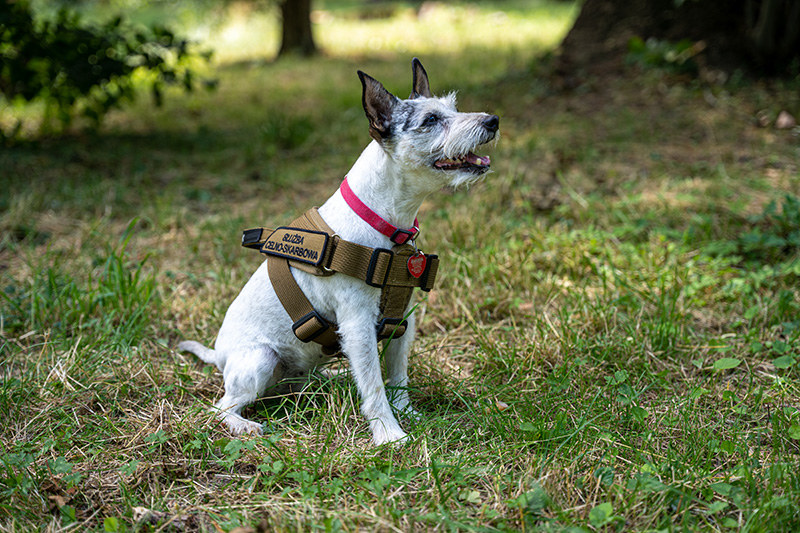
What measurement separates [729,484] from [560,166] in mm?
4108

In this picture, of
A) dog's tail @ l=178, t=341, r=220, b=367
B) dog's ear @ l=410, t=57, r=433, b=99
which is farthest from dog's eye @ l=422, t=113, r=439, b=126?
dog's tail @ l=178, t=341, r=220, b=367

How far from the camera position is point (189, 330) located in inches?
149

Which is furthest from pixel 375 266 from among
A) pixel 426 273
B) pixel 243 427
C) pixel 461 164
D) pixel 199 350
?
pixel 199 350

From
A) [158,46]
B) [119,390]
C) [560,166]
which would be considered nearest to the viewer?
[119,390]

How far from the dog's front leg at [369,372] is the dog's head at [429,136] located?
720 millimetres

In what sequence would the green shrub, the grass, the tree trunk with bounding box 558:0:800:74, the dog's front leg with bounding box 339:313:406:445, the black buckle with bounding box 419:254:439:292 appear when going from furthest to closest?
the tree trunk with bounding box 558:0:800:74 → the green shrub → the black buckle with bounding box 419:254:439:292 → the dog's front leg with bounding box 339:313:406:445 → the grass

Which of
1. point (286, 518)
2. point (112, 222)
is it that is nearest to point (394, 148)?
point (286, 518)

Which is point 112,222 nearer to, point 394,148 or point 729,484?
point 394,148

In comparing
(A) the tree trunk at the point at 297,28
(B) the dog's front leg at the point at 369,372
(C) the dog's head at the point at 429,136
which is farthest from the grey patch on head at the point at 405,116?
(A) the tree trunk at the point at 297,28

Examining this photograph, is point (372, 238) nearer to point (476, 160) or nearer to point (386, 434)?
point (476, 160)

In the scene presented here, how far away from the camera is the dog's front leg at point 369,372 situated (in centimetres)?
269

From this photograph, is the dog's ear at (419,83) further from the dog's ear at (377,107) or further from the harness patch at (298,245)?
the harness patch at (298,245)

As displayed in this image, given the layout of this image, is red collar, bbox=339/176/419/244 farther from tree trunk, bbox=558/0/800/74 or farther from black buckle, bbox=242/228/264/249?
tree trunk, bbox=558/0/800/74

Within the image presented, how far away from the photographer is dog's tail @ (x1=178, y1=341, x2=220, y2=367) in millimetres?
3287
